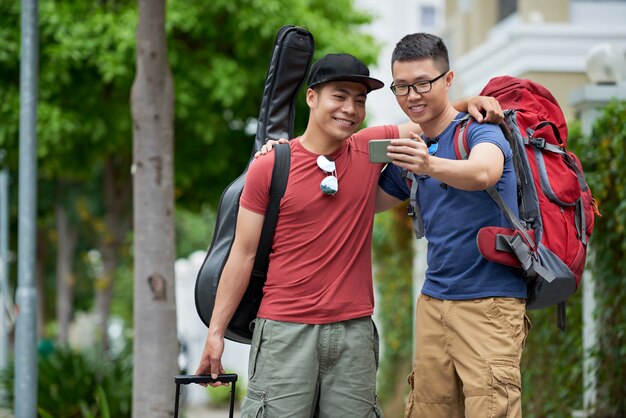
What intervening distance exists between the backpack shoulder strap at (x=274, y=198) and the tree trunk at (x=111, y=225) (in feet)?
34.7

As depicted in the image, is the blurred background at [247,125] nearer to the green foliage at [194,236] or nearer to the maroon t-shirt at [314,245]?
the maroon t-shirt at [314,245]

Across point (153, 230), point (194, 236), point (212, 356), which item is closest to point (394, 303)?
point (153, 230)

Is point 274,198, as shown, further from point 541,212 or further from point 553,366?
point 553,366

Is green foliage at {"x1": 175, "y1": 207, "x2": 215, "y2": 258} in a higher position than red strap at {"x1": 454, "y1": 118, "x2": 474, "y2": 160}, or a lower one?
lower

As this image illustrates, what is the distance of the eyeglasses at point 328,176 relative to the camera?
3.59 m

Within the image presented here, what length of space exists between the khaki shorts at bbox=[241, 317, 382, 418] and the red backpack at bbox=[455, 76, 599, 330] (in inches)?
24.2

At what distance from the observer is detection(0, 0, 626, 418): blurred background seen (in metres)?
6.51

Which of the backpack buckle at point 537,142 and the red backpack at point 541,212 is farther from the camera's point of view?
the backpack buckle at point 537,142

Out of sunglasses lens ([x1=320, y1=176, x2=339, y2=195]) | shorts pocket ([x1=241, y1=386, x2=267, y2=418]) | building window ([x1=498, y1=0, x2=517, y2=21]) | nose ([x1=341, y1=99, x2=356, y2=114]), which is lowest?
shorts pocket ([x1=241, y1=386, x2=267, y2=418])

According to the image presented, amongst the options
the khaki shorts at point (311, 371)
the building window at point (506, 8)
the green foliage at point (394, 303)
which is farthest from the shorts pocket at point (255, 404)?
the building window at point (506, 8)

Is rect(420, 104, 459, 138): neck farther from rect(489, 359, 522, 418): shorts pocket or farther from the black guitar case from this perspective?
rect(489, 359, 522, 418): shorts pocket

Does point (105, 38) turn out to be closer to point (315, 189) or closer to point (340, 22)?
point (340, 22)

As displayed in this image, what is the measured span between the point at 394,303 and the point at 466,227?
8823 mm

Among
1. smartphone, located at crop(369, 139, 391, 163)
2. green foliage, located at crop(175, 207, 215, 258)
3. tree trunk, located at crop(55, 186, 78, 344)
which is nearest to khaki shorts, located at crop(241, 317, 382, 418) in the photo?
smartphone, located at crop(369, 139, 391, 163)
